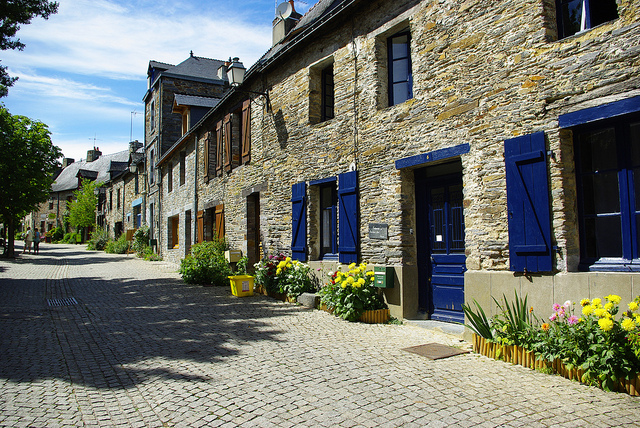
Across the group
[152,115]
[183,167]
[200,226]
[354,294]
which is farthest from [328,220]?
[152,115]

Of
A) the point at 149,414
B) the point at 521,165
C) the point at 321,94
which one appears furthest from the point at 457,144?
the point at 149,414

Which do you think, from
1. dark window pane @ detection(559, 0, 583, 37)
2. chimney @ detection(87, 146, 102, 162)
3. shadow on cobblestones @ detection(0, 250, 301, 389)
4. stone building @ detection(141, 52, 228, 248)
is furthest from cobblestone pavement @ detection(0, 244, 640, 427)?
chimney @ detection(87, 146, 102, 162)

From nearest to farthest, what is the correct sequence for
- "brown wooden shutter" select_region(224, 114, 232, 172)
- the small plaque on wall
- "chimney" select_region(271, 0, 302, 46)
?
the small plaque on wall < "brown wooden shutter" select_region(224, 114, 232, 172) < "chimney" select_region(271, 0, 302, 46)

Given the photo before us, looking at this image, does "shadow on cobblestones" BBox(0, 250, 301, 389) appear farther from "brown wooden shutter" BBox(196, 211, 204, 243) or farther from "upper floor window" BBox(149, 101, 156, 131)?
"upper floor window" BBox(149, 101, 156, 131)

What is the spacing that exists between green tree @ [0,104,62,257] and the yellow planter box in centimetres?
1333

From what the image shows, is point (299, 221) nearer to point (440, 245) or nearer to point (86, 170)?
point (440, 245)

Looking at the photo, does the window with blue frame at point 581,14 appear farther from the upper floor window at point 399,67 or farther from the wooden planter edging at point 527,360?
the wooden planter edging at point 527,360

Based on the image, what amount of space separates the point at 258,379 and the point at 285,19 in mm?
11077

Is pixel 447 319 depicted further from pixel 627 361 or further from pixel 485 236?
pixel 627 361

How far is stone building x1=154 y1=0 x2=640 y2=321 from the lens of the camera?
14.4 feet

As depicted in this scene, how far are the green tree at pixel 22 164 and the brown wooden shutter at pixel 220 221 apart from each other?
1010cm

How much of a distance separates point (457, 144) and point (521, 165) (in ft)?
3.24

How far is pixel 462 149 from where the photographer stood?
5590mm

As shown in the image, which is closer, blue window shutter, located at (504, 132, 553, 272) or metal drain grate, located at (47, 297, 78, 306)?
blue window shutter, located at (504, 132, 553, 272)
